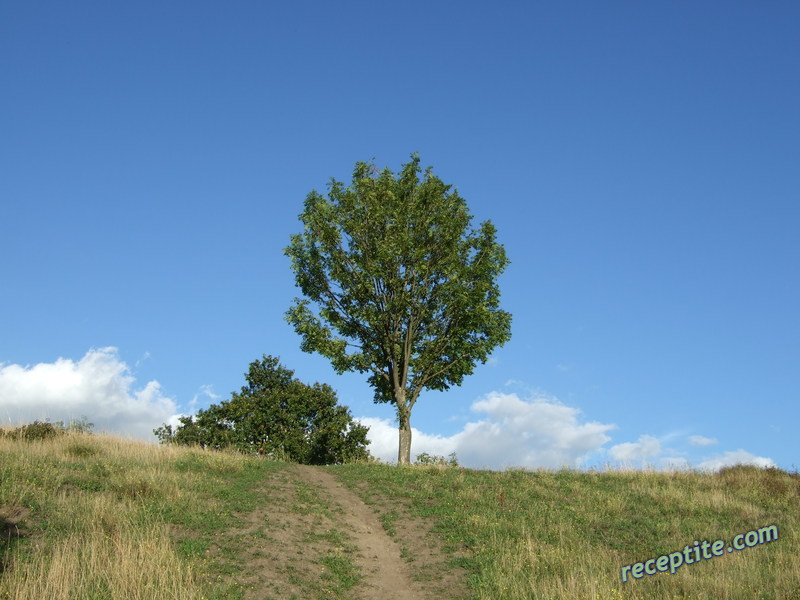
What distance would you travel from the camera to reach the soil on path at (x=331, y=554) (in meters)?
15.5

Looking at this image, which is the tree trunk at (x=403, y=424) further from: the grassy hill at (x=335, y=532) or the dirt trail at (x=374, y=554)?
the dirt trail at (x=374, y=554)

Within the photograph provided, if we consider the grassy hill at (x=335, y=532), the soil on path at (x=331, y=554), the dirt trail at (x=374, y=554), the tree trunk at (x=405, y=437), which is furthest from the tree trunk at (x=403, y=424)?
the soil on path at (x=331, y=554)

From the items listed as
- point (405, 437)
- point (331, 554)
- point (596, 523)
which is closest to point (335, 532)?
point (331, 554)

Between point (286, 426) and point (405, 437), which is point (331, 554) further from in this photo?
point (286, 426)

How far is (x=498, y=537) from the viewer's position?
1891 centimetres

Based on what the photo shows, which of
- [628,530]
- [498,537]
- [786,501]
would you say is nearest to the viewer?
[498,537]

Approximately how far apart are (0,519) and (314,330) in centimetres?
2065

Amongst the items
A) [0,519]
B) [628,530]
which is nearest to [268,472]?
[0,519]

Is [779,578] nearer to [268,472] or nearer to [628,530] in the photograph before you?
[628,530]

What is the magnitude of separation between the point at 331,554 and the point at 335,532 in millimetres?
1783

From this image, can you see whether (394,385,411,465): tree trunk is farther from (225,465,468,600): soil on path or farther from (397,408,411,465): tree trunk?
(225,465,468,600): soil on path

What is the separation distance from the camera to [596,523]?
21.2 metres

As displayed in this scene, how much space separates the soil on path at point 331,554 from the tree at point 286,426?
930 inches

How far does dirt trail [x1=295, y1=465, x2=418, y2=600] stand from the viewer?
1580cm
